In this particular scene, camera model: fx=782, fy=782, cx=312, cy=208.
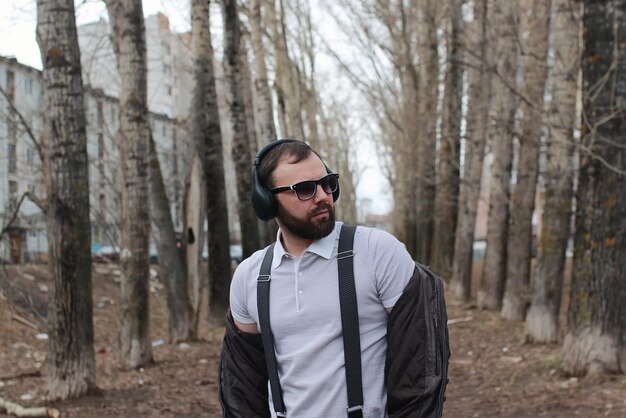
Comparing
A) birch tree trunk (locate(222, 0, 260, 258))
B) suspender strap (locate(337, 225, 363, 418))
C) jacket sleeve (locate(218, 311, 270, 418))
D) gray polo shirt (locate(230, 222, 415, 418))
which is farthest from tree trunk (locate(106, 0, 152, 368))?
suspender strap (locate(337, 225, 363, 418))

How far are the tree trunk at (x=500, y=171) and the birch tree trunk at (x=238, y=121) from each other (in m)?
5.32

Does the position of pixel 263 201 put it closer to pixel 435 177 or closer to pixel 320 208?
pixel 320 208

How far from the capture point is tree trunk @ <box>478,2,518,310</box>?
15633mm

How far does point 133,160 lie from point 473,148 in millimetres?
11117

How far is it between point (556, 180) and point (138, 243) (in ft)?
20.5

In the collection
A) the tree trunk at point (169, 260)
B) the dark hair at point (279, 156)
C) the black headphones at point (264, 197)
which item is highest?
the dark hair at point (279, 156)

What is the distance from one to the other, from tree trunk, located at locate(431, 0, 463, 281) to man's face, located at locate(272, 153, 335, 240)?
17.4m

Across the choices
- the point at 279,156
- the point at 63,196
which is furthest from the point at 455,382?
the point at 279,156

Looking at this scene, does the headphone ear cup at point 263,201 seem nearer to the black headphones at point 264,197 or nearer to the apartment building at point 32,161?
the black headphones at point 264,197

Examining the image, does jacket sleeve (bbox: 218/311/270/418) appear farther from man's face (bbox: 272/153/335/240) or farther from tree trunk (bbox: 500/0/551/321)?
tree trunk (bbox: 500/0/551/321)

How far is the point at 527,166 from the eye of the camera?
47.6 feet

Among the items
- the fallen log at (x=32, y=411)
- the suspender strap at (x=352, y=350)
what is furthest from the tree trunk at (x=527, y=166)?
the suspender strap at (x=352, y=350)

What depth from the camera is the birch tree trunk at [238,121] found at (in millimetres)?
16344

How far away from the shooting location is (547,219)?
38.8 ft
